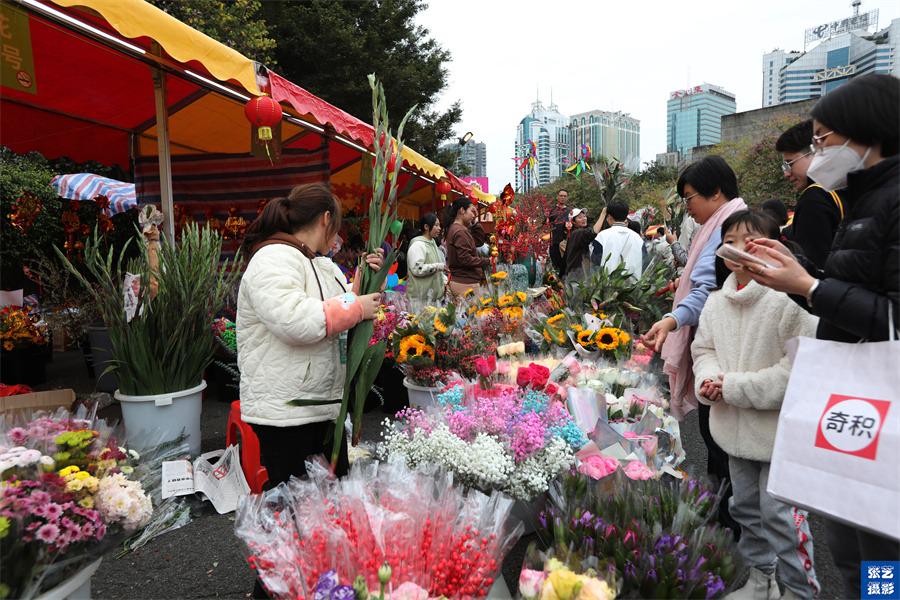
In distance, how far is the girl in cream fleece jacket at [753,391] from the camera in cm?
179

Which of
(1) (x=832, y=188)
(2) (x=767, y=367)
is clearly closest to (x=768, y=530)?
(2) (x=767, y=367)

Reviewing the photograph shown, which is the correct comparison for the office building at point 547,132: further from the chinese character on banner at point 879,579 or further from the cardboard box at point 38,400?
the chinese character on banner at point 879,579

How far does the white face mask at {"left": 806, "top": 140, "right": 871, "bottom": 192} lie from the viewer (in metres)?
1.35

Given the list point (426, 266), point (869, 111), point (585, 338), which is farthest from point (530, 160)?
point (869, 111)

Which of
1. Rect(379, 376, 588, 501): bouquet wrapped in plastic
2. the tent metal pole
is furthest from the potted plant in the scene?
Rect(379, 376, 588, 501): bouquet wrapped in plastic

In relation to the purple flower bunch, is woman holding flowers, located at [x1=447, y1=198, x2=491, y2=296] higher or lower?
higher

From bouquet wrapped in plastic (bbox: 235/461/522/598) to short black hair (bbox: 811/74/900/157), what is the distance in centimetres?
128

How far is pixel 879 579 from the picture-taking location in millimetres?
1343

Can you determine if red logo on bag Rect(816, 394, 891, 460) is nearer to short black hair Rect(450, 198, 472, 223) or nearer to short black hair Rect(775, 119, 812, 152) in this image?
short black hair Rect(775, 119, 812, 152)

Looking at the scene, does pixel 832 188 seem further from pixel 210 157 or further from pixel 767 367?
pixel 210 157

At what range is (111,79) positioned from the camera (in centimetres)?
482

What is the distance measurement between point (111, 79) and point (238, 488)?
3949 millimetres

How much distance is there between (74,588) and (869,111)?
2342 millimetres

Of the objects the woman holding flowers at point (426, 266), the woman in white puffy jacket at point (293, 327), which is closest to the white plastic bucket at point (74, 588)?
the woman in white puffy jacket at point (293, 327)
